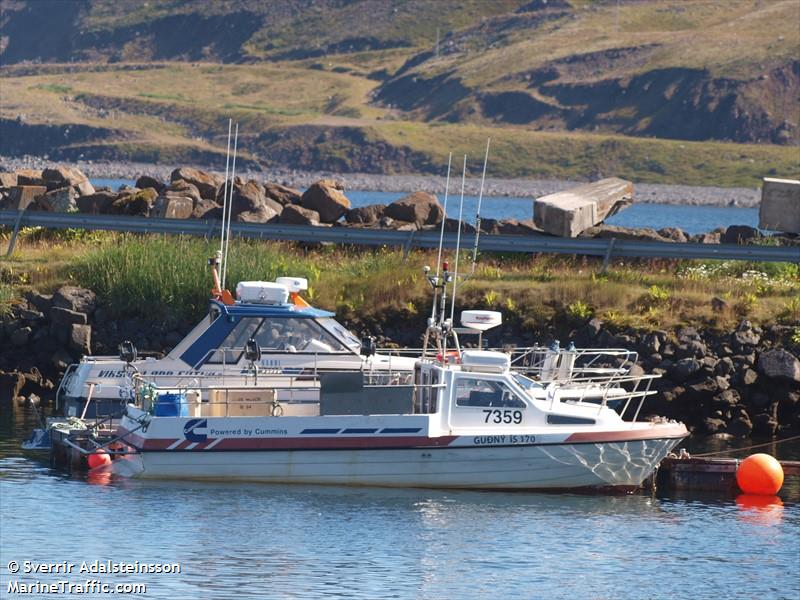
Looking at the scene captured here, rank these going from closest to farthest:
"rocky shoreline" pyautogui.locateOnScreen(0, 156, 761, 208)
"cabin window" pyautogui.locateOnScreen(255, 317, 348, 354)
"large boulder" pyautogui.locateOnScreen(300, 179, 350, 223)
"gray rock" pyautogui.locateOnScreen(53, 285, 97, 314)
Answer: "cabin window" pyautogui.locateOnScreen(255, 317, 348, 354), "gray rock" pyautogui.locateOnScreen(53, 285, 97, 314), "large boulder" pyautogui.locateOnScreen(300, 179, 350, 223), "rocky shoreline" pyautogui.locateOnScreen(0, 156, 761, 208)

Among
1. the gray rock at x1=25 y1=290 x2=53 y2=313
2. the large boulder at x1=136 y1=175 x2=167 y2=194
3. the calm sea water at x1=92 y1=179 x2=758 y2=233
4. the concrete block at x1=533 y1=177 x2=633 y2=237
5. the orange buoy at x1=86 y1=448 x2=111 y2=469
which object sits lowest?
the calm sea water at x1=92 y1=179 x2=758 y2=233

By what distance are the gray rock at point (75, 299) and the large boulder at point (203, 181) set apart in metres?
10.0

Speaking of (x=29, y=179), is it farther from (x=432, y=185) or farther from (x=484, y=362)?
(x=432, y=185)

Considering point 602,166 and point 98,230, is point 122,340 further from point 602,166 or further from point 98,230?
point 602,166

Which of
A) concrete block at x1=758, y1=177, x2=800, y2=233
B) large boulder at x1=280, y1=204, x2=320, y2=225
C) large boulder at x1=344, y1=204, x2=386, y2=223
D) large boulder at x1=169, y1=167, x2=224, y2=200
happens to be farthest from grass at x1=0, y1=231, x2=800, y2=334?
large boulder at x1=169, y1=167, x2=224, y2=200

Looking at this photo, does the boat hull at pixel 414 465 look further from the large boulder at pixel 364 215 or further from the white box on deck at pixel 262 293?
the large boulder at pixel 364 215

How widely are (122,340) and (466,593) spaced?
1574cm

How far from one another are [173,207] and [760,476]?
65.7 ft

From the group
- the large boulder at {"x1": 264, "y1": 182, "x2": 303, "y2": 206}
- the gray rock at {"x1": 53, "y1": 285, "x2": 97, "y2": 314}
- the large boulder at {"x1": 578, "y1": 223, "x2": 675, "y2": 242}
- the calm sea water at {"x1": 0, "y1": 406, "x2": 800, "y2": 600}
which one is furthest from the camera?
the large boulder at {"x1": 264, "y1": 182, "x2": 303, "y2": 206}

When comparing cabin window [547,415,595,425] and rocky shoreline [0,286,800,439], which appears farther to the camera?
rocky shoreline [0,286,800,439]

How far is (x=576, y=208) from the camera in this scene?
132 feet

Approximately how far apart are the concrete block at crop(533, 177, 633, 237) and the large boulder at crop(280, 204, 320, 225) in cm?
553

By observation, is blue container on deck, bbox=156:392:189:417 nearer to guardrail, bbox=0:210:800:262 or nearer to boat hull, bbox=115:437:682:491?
boat hull, bbox=115:437:682:491

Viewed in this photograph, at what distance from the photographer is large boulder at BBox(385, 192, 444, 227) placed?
1709 inches
